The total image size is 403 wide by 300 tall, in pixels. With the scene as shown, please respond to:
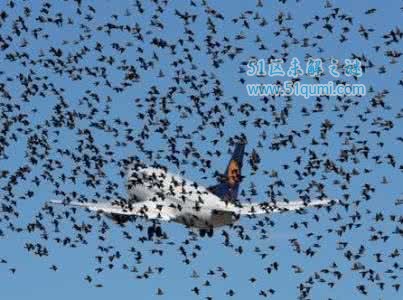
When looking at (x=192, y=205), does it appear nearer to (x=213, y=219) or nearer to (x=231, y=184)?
(x=213, y=219)

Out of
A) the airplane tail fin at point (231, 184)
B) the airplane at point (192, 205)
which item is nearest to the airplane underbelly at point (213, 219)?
the airplane at point (192, 205)

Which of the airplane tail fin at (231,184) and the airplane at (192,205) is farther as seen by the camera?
the airplane tail fin at (231,184)

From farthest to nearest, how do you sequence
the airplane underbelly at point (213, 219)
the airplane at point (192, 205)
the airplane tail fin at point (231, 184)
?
the airplane tail fin at point (231, 184)
the airplane underbelly at point (213, 219)
the airplane at point (192, 205)

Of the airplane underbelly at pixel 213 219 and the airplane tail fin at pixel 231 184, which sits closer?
the airplane underbelly at pixel 213 219

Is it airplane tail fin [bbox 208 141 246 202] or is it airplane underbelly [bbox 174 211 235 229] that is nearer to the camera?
airplane underbelly [bbox 174 211 235 229]

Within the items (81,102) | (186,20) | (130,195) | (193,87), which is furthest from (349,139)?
(130,195)

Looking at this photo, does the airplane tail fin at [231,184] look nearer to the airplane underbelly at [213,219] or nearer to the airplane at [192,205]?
the airplane at [192,205]

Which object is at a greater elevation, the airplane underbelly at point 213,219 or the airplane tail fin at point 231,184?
the airplane tail fin at point 231,184

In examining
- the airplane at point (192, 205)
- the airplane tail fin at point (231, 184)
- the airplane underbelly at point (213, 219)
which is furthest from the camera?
the airplane tail fin at point (231, 184)

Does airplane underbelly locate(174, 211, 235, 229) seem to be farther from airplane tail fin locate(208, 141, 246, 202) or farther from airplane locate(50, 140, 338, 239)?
airplane tail fin locate(208, 141, 246, 202)

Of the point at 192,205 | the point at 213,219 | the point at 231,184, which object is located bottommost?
the point at 213,219

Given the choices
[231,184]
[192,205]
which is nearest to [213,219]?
[192,205]

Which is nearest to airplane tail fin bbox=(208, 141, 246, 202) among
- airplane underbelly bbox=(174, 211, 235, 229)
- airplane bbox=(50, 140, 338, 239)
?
airplane bbox=(50, 140, 338, 239)

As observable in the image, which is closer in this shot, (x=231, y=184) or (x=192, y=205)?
(x=192, y=205)
